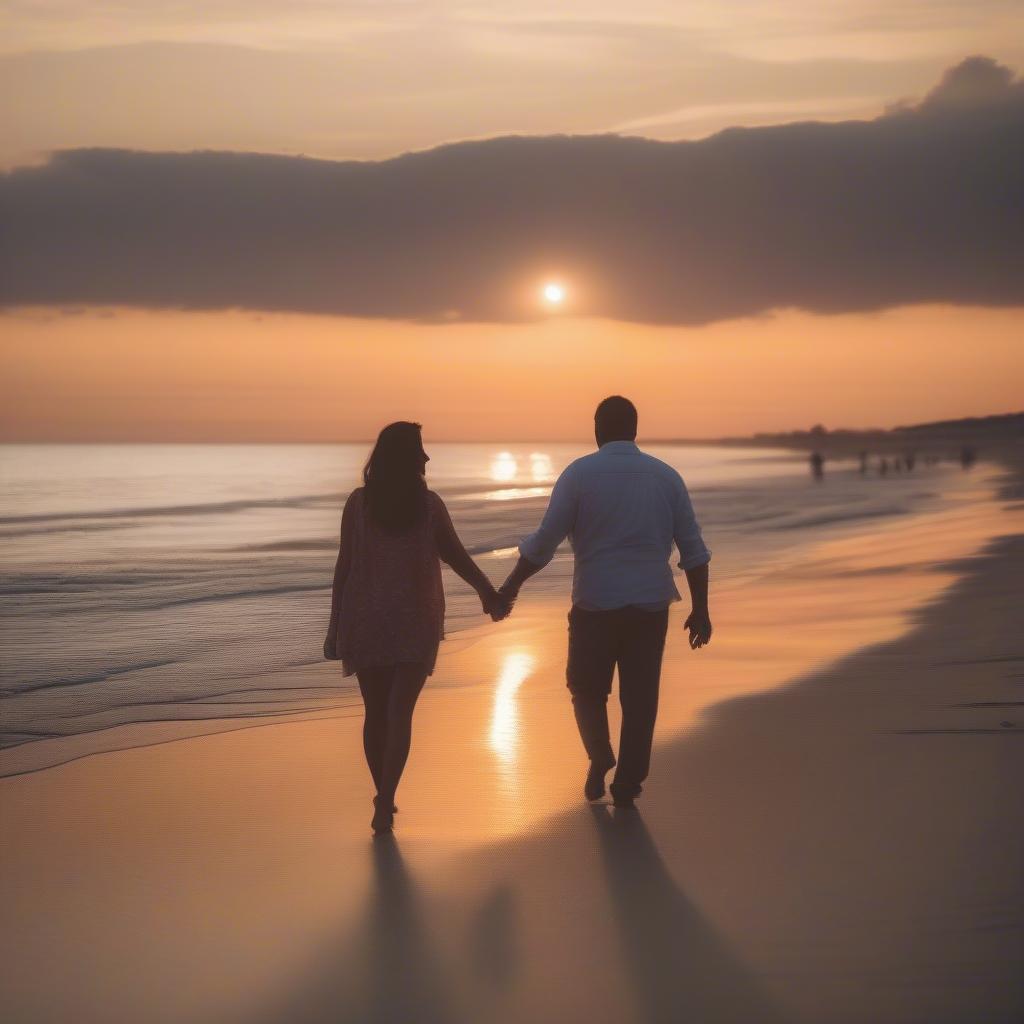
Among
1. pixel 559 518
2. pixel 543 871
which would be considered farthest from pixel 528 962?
pixel 559 518

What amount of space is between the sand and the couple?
0.49 m

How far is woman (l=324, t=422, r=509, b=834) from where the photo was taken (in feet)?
21.2

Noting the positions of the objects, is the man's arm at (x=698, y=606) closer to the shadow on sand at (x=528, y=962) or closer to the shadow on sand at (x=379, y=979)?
the shadow on sand at (x=528, y=962)

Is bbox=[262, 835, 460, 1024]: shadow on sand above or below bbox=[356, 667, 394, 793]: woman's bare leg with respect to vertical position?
below

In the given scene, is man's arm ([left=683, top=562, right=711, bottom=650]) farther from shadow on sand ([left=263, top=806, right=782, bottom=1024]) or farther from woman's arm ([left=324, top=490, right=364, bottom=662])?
woman's arm ([left=324, top=490, right=364, bottom=662])

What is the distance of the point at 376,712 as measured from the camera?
22.0ft

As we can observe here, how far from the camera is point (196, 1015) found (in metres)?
4.34

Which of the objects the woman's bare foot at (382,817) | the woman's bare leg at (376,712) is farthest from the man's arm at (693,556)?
the woman's bare foot at (382,817)

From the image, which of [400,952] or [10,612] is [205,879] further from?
[10,612]

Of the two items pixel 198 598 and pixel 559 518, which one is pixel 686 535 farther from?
pixel 198 598

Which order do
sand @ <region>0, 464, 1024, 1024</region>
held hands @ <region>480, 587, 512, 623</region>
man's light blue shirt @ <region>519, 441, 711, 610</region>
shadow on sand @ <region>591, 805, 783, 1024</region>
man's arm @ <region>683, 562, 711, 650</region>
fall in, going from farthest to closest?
held hands @ <region>480, 587, 512, 623</region>, man's arm @ <region>683, 562, 711, 650</region>, man's light blue shirt @ <region>519, 441, 711, 610</region>, sand @ <region>0, 464, 1024, 1024</region>, shadow on sand @ <region>591, 805, 783, 1024</region>

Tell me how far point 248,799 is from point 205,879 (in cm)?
145

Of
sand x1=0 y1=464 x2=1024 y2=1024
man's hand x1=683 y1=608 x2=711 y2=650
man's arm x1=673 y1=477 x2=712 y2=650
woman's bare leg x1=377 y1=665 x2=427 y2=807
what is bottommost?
sand x1=0 y1=464 x2=1024 y2=1024

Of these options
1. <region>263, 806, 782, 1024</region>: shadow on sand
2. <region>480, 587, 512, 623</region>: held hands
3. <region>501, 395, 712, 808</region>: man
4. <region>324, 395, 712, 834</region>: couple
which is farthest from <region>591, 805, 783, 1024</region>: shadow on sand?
<region>480, 587, 512, 623</region>: held hands
